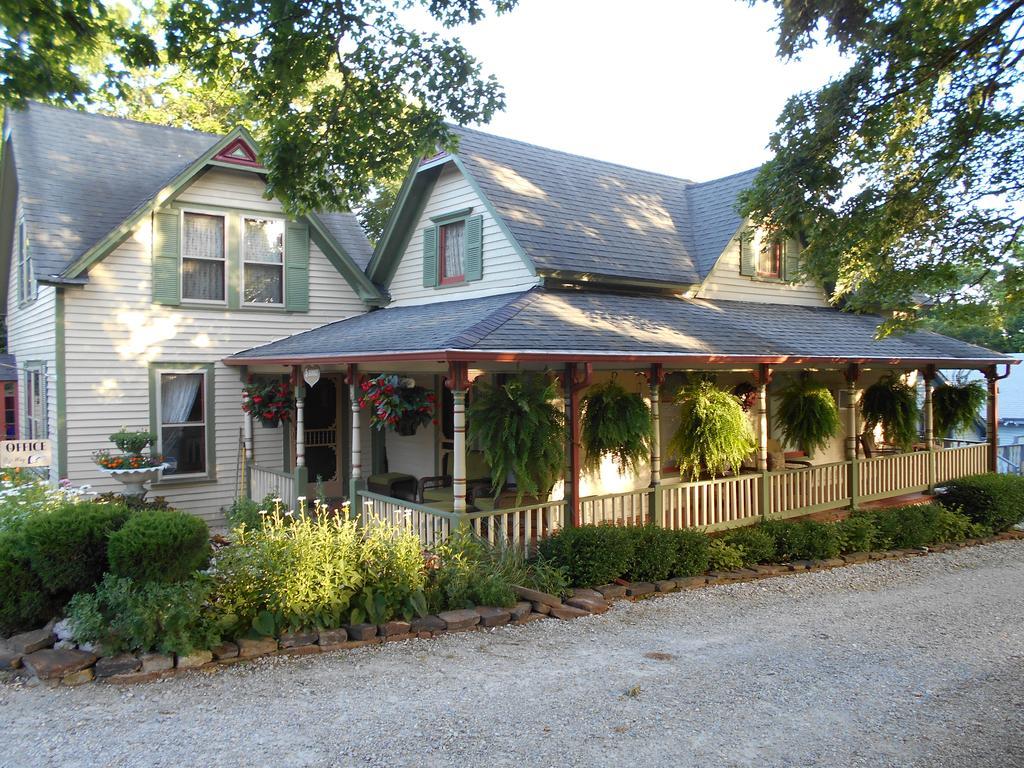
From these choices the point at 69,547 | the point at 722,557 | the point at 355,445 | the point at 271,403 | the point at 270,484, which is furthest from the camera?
the point at 271,403

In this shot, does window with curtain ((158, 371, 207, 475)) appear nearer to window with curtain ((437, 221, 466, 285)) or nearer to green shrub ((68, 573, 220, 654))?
window with curtain ((437, 221, 466, 285))

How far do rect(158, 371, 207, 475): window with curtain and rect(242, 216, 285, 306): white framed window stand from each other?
1821 mm

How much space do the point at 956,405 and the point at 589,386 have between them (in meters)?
9.57

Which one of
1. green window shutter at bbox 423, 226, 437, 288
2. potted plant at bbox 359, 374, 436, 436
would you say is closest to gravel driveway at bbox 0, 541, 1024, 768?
potted plant at bbox 359, 374, 436, 436

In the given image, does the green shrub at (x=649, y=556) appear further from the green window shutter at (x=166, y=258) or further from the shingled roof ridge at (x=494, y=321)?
the green window shutter at (x=166, y=258)

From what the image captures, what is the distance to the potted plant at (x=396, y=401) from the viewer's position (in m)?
10.4

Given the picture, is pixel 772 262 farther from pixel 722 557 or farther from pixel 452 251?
pixel 722 557

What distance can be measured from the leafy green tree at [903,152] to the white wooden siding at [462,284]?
4.12 m

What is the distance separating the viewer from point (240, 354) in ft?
44.7

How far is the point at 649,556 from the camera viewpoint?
949 centimetres

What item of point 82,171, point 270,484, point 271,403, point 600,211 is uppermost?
point 82,171

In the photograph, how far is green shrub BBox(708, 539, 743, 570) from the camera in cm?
1011

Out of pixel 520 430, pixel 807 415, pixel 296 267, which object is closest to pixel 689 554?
pixel 520 430

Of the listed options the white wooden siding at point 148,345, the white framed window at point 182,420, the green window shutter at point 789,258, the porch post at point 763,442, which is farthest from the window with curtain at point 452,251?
the green window shutter at point 789,258
